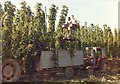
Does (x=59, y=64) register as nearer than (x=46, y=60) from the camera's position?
No

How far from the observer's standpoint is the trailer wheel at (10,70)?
9781 mm

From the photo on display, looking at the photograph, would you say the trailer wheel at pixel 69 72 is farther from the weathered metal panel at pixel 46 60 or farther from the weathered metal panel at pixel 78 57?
the weathered metal panel at pixel 46 60

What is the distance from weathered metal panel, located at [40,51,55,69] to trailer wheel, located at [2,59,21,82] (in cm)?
136

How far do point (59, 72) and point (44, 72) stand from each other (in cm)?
94

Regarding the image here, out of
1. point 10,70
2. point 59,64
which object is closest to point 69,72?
point 59,64

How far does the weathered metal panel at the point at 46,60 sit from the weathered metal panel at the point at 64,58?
0.38m

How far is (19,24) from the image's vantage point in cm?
1159

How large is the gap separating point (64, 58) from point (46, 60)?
105 centimetres

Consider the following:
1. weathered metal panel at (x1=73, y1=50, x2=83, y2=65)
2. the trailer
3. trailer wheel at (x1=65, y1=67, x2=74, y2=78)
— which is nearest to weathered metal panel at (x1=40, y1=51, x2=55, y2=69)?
the trailer

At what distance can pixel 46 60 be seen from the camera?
38.4 ft

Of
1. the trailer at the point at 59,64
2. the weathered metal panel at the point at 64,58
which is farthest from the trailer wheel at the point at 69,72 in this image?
the weathered metal panel at the point at 64,58

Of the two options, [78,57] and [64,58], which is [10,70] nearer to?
[64,58]

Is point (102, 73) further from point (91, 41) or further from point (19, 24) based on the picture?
point (19, 24)

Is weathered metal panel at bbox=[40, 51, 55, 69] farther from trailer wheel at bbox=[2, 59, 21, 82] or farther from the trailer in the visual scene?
trailer wheel at bbox=[2, 59, 21, 82]
